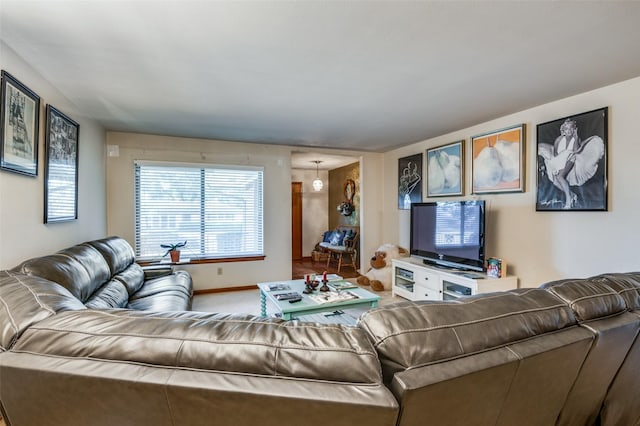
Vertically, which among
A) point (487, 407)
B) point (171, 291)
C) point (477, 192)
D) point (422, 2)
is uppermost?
point (422, 2)

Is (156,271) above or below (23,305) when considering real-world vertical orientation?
below

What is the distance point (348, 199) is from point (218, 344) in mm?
6359

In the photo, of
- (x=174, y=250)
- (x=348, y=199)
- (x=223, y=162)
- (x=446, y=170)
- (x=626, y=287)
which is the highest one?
(x=223, y=162)

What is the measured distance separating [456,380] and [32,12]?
8.55 ft

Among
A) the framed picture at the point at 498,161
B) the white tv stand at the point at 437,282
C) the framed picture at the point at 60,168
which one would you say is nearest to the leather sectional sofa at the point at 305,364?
the framed picture at the point at 60,168

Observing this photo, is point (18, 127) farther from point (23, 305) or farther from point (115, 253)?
point (23, 305)

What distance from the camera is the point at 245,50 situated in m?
1.98

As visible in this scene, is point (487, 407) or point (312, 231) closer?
point (487, 407)

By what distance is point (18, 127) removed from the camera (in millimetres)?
2002

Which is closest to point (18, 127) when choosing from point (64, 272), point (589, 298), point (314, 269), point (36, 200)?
point (36, 200)

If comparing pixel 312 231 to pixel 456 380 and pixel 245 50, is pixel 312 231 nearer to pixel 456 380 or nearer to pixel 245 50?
pixel 245 50

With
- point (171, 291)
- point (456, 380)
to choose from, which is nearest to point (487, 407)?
point (456, 380)

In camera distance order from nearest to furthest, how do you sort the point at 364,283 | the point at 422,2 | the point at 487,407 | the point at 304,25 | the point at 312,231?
the point at 487,407, the point at 422,2, the point at 304,25, the point at 364,283, the point at 312,231

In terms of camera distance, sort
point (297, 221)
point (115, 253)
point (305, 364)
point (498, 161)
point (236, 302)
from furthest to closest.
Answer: point (297, 221) < point (236, 302) < point (498, 161) < point (115, 253) < point (305, 364)
